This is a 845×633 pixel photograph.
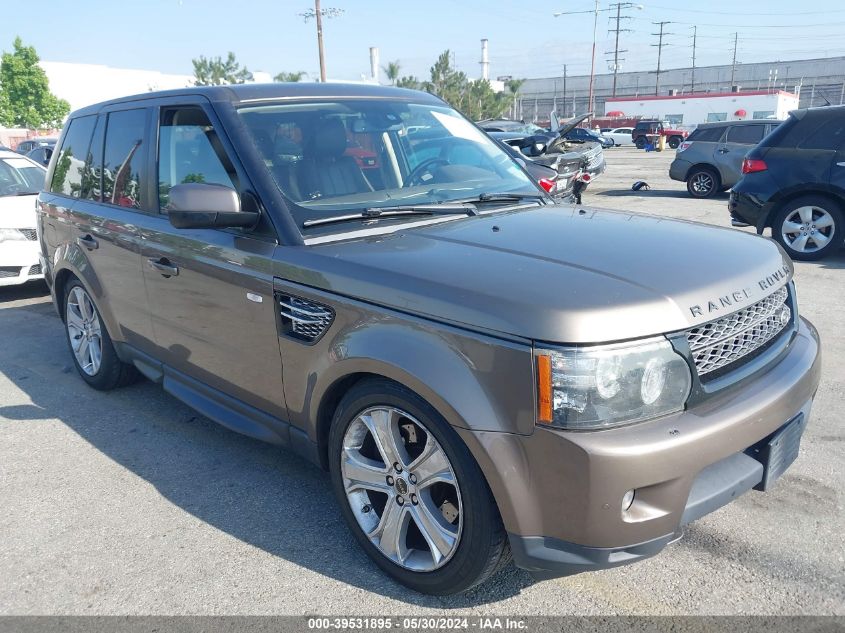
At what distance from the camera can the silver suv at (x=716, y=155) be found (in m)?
14.6

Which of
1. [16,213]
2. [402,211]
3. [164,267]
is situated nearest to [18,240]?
[16,213]

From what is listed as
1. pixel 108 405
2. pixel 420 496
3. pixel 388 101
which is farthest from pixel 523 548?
pixel 108 405

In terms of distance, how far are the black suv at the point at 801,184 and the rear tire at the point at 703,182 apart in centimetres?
650

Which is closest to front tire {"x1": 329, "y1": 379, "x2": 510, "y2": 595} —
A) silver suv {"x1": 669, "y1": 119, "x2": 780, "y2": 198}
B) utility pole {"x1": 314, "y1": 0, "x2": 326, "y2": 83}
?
silver suv {"x1": 669, "y1": 119, "x2": 780, "y2": 198}

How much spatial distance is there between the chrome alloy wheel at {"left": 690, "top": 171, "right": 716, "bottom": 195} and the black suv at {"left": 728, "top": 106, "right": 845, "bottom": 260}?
655 cm

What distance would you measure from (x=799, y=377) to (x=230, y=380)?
8.04ft

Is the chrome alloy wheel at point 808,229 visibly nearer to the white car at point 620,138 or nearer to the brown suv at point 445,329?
the brown suv at point 445,329

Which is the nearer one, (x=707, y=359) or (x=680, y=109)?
(x=707, y=359)

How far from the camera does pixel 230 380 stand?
11.1 feet

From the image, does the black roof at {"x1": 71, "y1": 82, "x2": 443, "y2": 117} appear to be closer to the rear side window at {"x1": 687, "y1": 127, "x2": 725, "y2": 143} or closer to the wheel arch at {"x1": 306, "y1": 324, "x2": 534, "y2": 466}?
the wheel arch at {"x1": 306, "y1": 324, "x2": 534, "y2": 466}

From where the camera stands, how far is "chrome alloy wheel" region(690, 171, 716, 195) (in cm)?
1481

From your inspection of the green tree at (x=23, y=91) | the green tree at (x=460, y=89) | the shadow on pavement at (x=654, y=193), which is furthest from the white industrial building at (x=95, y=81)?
the shadow on pavement at (x=654, y=193)

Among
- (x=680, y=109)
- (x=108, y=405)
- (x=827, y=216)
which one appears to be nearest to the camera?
(x=108, y=405)

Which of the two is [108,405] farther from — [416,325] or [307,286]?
[416,325]
